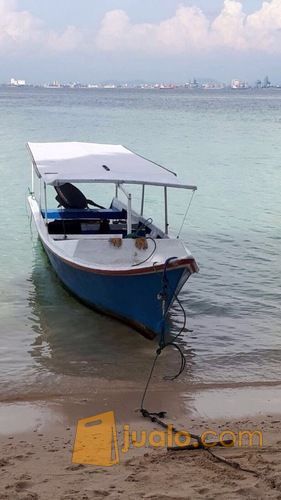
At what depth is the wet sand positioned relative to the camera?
203 inches

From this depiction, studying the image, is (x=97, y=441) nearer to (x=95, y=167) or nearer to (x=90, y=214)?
(x=95, y=167)

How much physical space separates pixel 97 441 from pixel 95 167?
5.96m

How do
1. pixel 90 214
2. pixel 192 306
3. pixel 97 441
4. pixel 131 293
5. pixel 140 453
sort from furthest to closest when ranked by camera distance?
1. pixel 90 214
2. pixel 192 306
3. pixel 131 293
4. pixel 97 441
5. pixel 140 453

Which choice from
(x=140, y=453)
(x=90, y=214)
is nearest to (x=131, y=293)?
(x=140, y=453)

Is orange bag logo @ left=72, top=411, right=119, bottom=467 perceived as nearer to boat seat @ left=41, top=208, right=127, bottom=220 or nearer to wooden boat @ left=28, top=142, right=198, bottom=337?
wooden boat @ left=28, top=142, right=198, bottom=337

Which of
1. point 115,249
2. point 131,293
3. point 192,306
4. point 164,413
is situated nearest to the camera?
point 164,413

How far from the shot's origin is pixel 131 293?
918cm

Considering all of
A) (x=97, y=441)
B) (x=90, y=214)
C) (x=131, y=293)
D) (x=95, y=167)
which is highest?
(x=95, y=167)

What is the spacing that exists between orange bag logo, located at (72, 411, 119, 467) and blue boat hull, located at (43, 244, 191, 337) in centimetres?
218

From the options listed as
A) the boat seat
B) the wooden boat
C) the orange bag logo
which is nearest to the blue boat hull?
the wooden boat

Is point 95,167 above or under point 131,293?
above

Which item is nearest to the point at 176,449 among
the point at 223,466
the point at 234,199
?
the point at 223,466

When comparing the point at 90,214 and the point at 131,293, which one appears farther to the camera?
the point at 90,214

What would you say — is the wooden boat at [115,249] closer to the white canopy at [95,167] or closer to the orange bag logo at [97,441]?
the white canopy at [95,167]
